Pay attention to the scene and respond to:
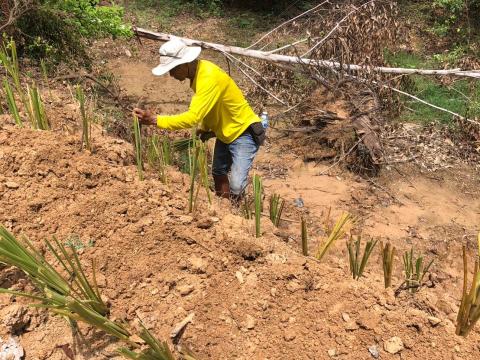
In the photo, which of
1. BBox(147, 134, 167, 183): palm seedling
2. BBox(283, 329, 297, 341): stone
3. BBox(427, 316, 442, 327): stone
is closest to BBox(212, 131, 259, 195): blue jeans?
BBox(147, 134, 167, 183): palm seedling

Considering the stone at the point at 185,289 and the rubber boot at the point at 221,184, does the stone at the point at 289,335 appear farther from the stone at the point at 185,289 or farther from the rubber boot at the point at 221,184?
the rubber boot at the point at 221,184

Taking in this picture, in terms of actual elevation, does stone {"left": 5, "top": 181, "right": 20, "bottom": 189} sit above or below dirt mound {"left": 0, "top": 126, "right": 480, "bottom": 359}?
above

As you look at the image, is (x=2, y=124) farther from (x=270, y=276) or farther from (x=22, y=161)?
(x=270, y=276)

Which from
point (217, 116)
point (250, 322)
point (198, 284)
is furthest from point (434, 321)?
point (217, 116)

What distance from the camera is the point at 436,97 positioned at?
5.62 metres

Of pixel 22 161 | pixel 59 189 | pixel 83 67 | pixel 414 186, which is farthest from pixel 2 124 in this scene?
pixel 414 186

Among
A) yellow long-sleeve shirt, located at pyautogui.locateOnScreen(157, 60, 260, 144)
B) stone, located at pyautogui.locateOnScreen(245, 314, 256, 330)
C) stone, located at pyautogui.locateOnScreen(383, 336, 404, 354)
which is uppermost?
yellow long-sleeve shirt, located at pyautogui.locateOnScreen(157, 60, 260, 144)

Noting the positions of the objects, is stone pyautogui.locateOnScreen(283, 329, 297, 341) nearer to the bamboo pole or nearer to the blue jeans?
the blue jeans

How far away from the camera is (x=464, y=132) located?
16.0 ft

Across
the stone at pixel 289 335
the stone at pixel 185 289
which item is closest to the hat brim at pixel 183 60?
the stone at pixel 185 289

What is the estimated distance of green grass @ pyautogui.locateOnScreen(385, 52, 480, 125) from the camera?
5262mm

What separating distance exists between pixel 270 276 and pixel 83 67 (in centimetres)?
442

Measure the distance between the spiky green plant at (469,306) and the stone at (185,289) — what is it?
1075mm

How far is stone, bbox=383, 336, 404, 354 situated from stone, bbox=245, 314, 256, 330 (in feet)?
1.69
